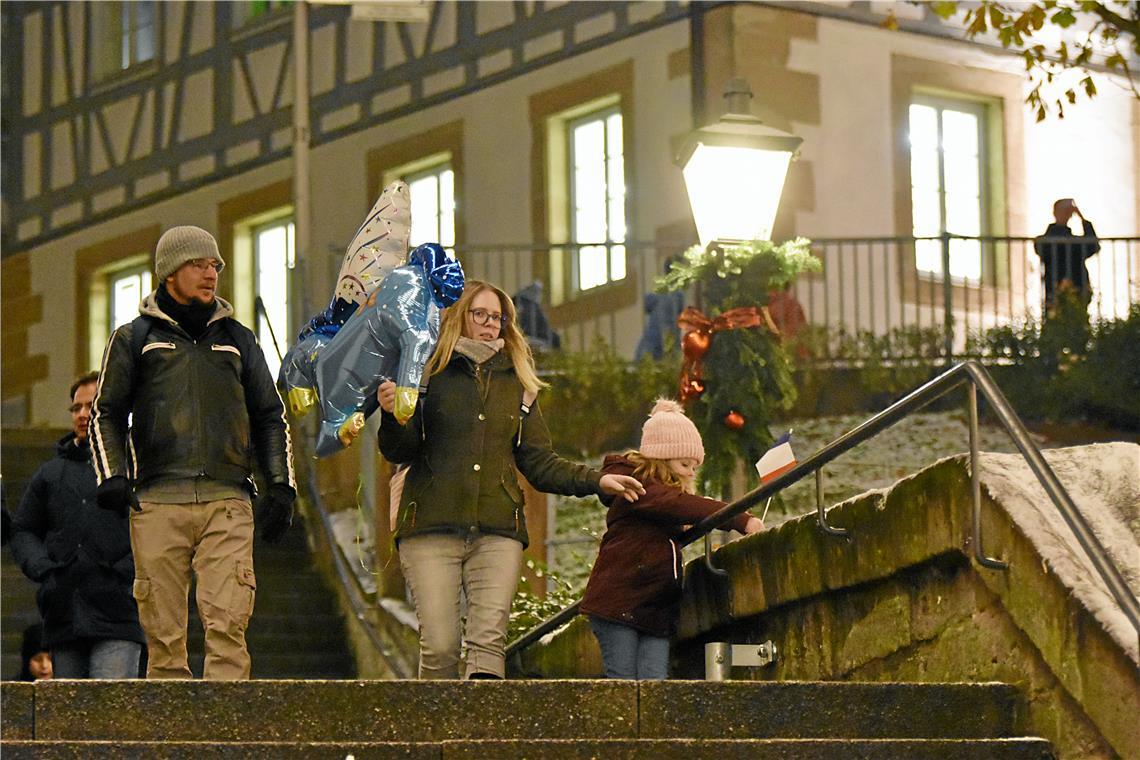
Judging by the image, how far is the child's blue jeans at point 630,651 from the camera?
9133 mm

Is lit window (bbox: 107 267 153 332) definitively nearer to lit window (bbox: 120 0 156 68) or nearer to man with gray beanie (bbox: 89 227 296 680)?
lit window (bbox: 120 0 156 68)

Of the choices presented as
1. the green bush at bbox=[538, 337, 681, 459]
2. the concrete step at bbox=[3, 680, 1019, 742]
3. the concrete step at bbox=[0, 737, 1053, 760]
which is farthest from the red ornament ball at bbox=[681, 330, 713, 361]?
the green bush at bbox=[538, 337, 681, 459]

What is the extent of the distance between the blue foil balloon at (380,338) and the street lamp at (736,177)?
3110mm

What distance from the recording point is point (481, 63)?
21.4 metres

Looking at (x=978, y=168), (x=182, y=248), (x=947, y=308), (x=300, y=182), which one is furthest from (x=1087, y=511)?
(x=978, y=168)

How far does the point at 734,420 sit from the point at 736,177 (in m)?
1.09

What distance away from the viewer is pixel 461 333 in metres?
8.71

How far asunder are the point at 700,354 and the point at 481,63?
1006 centimetres

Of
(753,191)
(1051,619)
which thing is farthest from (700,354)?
(1051,619)

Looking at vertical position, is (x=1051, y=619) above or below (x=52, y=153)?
below

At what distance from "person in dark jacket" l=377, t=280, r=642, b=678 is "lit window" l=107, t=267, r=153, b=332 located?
654 inches

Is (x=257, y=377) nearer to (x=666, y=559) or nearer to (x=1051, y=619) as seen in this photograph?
(x=666, y=559)

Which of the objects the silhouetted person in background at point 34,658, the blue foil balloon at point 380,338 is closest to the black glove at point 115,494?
the blue foil balloon at point 380,338

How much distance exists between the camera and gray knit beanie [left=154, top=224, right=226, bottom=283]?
27.4 ft
